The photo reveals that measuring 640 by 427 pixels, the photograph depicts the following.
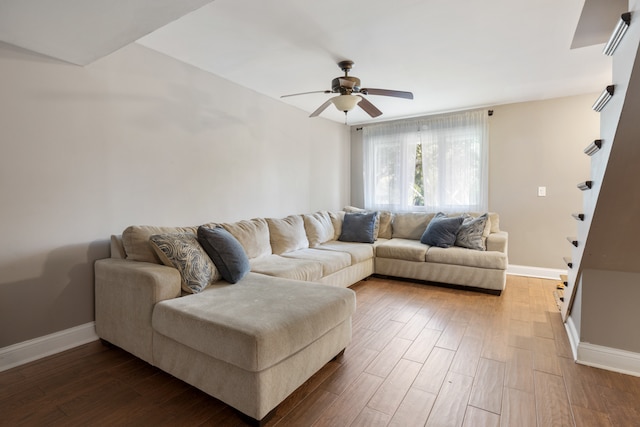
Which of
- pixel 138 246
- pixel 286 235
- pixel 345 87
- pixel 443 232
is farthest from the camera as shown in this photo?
pixel 443 232

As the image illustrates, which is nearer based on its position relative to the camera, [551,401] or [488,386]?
[551,401]

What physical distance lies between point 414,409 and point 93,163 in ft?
8.93

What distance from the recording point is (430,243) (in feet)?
13.4

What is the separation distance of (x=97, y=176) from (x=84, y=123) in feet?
1.29

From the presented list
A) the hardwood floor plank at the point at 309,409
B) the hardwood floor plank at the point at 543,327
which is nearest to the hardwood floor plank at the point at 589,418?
the hardwood floor plank at the point at 543,327

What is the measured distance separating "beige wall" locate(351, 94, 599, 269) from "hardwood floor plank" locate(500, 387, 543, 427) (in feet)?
10.2

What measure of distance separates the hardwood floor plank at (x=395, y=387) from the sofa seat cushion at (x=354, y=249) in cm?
174

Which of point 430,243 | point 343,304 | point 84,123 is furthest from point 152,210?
point 430,243

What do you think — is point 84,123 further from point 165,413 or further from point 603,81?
point 603,81

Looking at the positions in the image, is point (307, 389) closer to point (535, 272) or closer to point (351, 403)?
point (351, 403)

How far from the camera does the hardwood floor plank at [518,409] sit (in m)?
1.56

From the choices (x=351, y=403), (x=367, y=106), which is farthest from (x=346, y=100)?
(x=351, y=403)

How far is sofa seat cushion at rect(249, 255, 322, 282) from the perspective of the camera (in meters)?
2.76

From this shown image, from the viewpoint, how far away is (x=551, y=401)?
1716 mm
